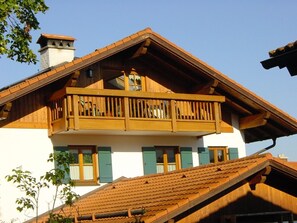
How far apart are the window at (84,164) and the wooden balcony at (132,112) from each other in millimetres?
860

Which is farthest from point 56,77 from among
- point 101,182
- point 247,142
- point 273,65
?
point 273,65

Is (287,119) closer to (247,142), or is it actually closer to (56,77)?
(247,142)

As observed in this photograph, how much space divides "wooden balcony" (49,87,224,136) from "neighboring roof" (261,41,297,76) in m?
11.2

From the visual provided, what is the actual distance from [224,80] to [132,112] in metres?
3.14

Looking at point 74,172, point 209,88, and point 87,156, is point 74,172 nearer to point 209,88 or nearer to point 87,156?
point 87,156

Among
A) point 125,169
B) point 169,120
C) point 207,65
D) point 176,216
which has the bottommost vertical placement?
point 176,216

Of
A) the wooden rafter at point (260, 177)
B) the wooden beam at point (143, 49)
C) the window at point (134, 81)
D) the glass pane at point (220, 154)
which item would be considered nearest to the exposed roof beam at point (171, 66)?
the wooden beam at point (143, 49)

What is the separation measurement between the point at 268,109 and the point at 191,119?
2.60 meters

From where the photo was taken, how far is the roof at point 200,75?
811 inches

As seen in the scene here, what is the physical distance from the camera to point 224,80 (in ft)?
73.9

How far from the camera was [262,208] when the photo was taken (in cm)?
1650

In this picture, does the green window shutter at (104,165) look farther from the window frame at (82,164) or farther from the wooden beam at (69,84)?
the wooden beam at (69,84)

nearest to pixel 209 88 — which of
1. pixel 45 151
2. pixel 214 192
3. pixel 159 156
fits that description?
pixel 159 156

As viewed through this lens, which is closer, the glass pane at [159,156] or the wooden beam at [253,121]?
the glass pane at [159,156]
